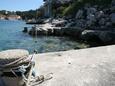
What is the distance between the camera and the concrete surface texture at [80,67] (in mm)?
4250

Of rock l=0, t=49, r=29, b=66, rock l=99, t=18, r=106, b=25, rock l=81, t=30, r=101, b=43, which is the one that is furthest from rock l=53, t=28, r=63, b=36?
rock l=0, t=49, r=29, b=66

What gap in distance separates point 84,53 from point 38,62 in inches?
50.4

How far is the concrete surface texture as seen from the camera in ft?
13.9

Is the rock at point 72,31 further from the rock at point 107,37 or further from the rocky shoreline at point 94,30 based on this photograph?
the rock at point 107,37

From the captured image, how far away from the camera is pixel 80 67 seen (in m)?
4.97

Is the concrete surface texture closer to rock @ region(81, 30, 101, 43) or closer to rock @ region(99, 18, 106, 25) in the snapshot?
rock @ region(81, 30, 101, 43)

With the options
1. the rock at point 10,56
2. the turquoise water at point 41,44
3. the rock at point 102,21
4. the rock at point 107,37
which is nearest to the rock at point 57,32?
the turquoise water at point 41,44

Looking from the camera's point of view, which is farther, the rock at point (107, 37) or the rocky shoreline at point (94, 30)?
the rocky shoreline at point (94, 30)

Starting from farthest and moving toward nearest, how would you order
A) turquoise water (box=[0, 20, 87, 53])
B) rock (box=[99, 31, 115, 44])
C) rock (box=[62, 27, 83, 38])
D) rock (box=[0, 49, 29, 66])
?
rock (box=[62, 27, 83, 38]) < rock (box=[99, 31, 115, 44]) < turquoise water (box=[0, 20, 87, 53]) < rock (box=[0, 49, 29, 66])

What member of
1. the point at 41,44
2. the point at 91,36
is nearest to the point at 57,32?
the point at 91,36

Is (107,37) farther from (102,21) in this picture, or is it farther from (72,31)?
(72,31)

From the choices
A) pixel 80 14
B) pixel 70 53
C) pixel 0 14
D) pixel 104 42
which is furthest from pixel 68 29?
pixel 0 14

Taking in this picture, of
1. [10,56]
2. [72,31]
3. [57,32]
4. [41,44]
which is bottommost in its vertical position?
[57,32]

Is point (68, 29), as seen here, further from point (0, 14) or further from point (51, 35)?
point (0, 14)
